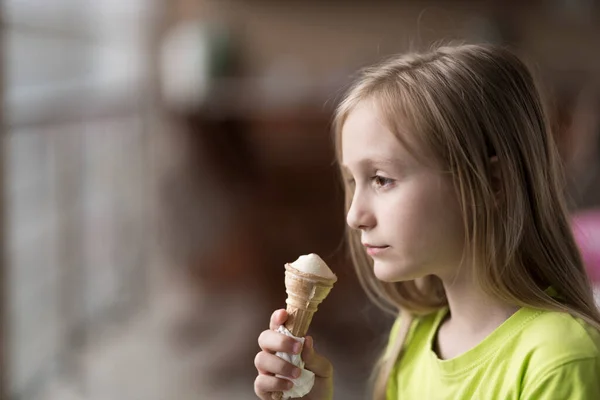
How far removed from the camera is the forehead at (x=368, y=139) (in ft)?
3.45

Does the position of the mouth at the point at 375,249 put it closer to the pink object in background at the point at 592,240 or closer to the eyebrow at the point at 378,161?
the eyebrow at the point at 378,161

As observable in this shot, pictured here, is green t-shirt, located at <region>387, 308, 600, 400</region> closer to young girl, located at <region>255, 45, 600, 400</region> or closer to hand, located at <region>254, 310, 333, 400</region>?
young girl, located at <region>255, 45, 600, 400</region>

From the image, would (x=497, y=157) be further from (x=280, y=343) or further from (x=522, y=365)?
(x=280, y=343)

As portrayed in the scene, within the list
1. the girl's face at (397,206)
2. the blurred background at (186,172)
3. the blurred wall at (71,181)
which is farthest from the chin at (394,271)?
the blurred wall at (71,181)

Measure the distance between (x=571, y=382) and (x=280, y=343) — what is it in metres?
0.34

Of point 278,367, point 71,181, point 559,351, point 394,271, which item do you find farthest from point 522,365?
point 71,181

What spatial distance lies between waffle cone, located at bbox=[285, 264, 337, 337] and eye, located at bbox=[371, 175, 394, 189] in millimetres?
131

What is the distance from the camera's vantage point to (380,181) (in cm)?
108

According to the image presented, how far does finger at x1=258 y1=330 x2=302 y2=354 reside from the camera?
106cm

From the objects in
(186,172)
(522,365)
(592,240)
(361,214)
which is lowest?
(186,172)

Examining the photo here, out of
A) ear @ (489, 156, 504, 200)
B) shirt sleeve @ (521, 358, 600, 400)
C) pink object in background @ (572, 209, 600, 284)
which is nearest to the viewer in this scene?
shirt sleeve @ (521, 358, 600, 400)

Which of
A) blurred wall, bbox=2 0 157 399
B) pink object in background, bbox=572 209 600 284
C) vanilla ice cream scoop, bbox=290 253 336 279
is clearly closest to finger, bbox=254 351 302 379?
vanilla ice cream scoop, bbox=290 253 336 279

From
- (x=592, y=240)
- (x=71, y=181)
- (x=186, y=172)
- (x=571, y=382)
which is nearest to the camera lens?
(x=571, y=382)

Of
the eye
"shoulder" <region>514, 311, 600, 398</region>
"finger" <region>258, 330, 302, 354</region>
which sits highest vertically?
the eye
